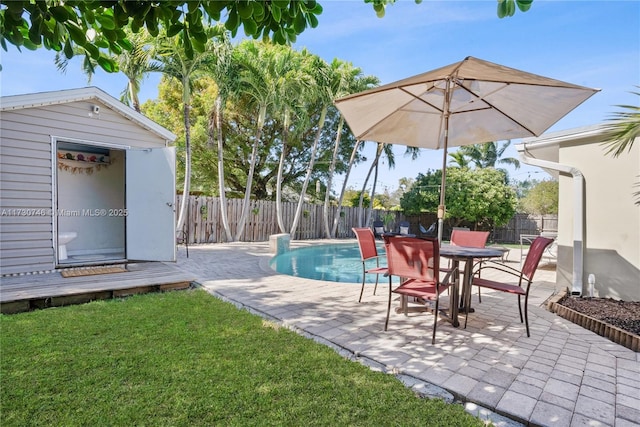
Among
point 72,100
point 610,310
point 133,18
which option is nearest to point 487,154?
point 610,310

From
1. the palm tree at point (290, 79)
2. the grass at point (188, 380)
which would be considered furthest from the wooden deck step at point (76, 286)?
the palm tree at point (290, 79)

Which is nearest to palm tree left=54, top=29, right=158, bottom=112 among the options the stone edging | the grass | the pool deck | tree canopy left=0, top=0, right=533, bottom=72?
the pool deck

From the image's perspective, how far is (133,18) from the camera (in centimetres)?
144

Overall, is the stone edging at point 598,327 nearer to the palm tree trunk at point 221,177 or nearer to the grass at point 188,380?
the grass at point 188,380

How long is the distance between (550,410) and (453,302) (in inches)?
61.2

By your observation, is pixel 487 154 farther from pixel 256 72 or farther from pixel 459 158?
pixel 256 72

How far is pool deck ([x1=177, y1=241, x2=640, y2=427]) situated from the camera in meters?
Result: 2.04

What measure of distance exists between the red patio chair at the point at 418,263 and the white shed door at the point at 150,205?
4.61 metres

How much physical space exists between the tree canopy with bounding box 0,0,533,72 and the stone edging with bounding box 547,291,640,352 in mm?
3356

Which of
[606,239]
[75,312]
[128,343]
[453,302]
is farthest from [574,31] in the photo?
[75,312]

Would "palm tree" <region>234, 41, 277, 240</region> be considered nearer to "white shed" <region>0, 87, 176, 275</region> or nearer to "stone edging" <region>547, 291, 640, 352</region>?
"white shed" <region>0, 87, 176, 275</region>

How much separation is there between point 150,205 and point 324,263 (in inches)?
206

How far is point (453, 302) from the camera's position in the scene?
139 inches

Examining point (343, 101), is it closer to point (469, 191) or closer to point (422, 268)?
point (422, 268)
